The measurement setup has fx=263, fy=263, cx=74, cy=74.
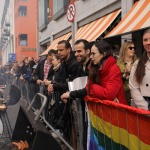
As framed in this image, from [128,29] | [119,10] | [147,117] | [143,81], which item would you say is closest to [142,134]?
[147,117]

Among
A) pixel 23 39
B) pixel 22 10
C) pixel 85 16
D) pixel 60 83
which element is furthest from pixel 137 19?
pixel 22 10

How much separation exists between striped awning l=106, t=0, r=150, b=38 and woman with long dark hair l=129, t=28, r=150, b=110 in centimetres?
305

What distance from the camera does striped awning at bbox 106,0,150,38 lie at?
21.1 feet

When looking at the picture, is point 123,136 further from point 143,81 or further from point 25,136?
point 25,136

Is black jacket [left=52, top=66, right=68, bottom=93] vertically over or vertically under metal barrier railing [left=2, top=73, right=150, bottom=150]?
over

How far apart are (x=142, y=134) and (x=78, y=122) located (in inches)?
58.2

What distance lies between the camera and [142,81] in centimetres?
312

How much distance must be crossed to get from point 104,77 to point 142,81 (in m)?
0.46

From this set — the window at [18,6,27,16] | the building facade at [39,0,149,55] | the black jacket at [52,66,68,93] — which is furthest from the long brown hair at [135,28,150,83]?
the window at [18,6,27,16]

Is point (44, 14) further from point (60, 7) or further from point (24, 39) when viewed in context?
point (24, 39)

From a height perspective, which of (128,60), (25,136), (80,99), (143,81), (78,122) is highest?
(128,60)

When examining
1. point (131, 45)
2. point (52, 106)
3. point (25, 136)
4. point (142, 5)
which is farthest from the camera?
point (142, 5)

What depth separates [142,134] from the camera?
→ 7.11 feet

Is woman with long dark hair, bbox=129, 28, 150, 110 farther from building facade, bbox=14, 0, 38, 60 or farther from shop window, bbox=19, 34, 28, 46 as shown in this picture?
shop window, bbox=19, 34, 28, 46
